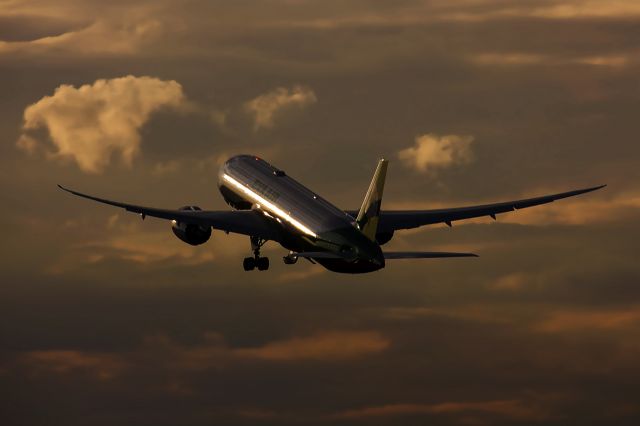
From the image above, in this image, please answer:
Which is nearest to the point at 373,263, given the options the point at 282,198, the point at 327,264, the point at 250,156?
the point at 327,264

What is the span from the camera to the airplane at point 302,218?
113625mm

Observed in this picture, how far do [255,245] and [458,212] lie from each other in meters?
13.9

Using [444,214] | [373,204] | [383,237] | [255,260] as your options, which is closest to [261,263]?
[255,260]

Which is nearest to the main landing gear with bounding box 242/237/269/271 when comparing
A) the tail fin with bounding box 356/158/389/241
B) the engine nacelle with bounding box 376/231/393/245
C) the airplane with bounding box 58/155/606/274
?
the airplane with bounding box 58/155/606/274

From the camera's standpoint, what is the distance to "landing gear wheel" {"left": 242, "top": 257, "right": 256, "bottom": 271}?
12738 centimetres

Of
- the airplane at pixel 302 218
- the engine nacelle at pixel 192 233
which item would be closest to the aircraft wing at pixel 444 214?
the airplane at pixel 302 218

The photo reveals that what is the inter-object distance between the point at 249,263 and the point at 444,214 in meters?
13.6

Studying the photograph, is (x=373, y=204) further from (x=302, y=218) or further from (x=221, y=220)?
(x=221, y=220)

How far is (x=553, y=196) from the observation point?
12875cm

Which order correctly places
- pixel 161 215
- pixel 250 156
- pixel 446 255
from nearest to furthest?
pixel 446 255
pixel 161 215
pixel 250 156

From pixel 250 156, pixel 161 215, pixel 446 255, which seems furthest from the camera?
pixel 250 156

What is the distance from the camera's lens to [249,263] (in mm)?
127375

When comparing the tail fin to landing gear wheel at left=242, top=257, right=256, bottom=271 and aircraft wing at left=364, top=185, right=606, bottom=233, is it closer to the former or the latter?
aircraft wing at left=364, top=185, right=606, bottom=233

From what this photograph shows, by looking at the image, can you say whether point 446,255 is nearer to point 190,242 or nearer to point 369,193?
point 369,193
